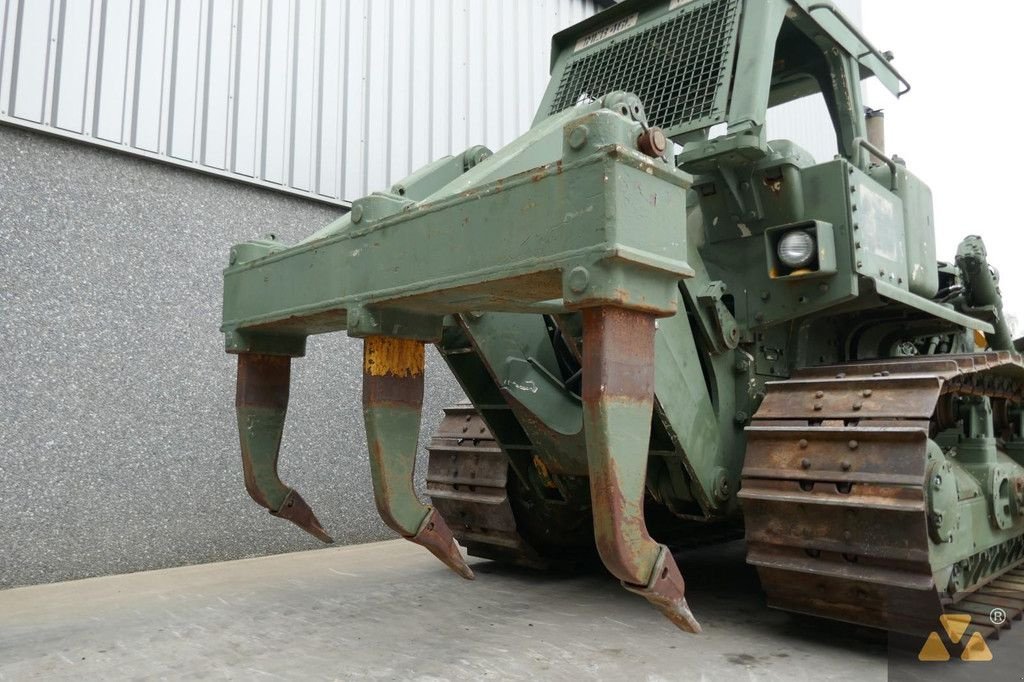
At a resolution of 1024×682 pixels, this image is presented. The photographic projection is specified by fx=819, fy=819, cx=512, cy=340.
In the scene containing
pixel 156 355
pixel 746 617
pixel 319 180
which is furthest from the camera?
pixel 319 180

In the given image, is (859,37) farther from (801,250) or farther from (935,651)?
(935,651)

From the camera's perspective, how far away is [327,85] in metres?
5.82

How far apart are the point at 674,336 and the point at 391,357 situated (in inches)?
44.8

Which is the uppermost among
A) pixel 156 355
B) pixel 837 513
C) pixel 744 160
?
pixel 744 160

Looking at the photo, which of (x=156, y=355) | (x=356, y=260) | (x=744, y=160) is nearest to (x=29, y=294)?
(x=156, y=355)

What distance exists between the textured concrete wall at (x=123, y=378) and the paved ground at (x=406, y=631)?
38 cm

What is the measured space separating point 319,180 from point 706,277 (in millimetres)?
3351

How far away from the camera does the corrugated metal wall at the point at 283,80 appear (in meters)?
4.54

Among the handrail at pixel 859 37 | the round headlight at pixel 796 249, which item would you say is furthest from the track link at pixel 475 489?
the handrail at pixel 859 37

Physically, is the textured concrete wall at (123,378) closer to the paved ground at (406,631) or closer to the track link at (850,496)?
the paved ground at (406,631)

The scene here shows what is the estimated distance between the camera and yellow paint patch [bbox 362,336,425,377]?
8.16 feet

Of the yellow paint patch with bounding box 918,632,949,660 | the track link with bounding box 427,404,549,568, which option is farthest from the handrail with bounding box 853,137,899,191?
the track link with bounding box 427,404,549,568

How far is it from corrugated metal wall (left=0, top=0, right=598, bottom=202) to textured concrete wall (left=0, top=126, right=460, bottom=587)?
237 mm

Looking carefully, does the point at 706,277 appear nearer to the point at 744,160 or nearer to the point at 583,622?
the point at 744,160
